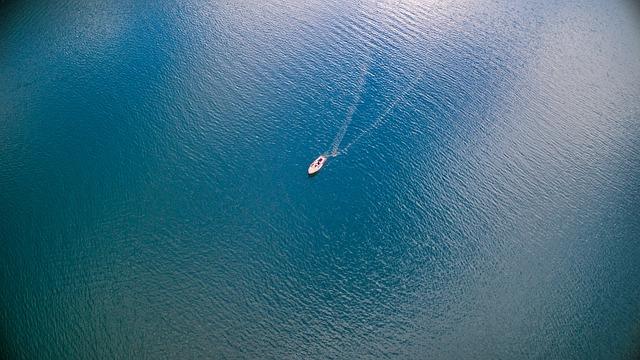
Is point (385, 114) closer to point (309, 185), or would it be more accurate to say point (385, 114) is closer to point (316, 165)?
point (316, 165)

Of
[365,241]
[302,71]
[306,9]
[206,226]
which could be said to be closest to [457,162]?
[365,241]

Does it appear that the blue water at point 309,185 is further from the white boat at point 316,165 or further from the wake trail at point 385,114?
the white boat at point 316,165

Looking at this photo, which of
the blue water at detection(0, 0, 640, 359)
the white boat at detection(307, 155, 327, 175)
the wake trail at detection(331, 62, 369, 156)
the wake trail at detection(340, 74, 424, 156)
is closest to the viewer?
the blue water at detection(0, 0, 640, 359)

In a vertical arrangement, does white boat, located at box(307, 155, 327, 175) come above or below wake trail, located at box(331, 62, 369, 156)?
below

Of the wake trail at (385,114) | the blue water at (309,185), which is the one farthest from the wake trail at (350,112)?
the wake trail at (385,114)

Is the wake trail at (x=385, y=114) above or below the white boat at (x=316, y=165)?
above

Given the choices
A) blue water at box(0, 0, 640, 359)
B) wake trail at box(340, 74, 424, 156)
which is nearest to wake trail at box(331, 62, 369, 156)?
blue water at box(0, 0, 640, 359)

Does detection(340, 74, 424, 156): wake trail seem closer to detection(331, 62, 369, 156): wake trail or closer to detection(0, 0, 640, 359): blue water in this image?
detection(0, 0, 640, 359): blue water

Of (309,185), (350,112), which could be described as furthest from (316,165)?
(350,112)

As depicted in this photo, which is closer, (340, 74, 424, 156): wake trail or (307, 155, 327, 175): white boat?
(307, 155, 327, 175): white boat
